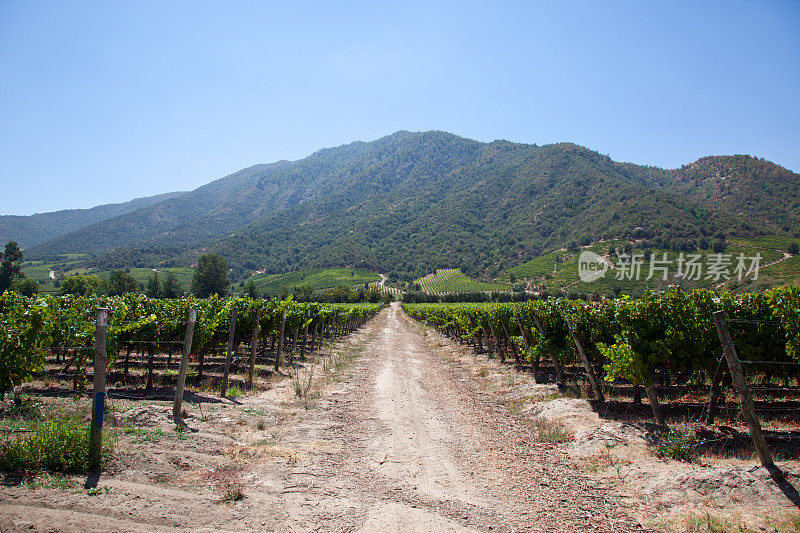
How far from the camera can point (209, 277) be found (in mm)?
85250

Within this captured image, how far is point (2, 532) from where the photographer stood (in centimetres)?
324

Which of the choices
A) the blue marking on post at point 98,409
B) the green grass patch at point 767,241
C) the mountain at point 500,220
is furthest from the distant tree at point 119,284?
the green grass patch at point 767,241

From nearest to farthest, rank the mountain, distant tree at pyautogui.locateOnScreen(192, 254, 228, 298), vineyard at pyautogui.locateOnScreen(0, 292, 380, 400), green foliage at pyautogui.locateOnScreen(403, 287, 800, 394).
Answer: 1. vineyard at pyautogui.locateOnScreen(0, 292, 380, 400)
2. green foliage at pyautogui.locateOnScreen(403, 287, 800, 394)
3. distant tree at pyautogui.locateOnScreen(192, 254, 228, 298)
4. the mountain

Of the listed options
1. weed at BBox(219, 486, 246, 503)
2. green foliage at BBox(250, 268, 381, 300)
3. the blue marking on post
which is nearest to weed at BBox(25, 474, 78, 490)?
the blue marking on post

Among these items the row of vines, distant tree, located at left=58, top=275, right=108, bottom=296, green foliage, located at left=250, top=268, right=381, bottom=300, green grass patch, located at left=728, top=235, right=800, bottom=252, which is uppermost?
→ green grass patch, located at left=728, top=235, right=800, bottom=252

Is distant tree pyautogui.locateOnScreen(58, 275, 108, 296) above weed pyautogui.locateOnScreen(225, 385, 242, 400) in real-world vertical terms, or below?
below

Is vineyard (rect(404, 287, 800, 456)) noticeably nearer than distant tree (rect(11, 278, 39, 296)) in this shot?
Yes

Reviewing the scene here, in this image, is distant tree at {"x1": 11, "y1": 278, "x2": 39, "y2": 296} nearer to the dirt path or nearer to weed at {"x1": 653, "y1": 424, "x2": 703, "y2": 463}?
the dirt path

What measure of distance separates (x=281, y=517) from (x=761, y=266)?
80.5 metres

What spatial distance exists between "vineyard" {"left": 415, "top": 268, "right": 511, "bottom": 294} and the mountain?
443cm

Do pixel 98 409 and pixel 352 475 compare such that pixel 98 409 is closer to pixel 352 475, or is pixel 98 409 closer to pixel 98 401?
pixel 98 401

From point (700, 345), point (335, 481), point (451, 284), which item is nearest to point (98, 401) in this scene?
point (335, 481)

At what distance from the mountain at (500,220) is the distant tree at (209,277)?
4796 cm

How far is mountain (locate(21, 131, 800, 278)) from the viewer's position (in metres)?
91.7
